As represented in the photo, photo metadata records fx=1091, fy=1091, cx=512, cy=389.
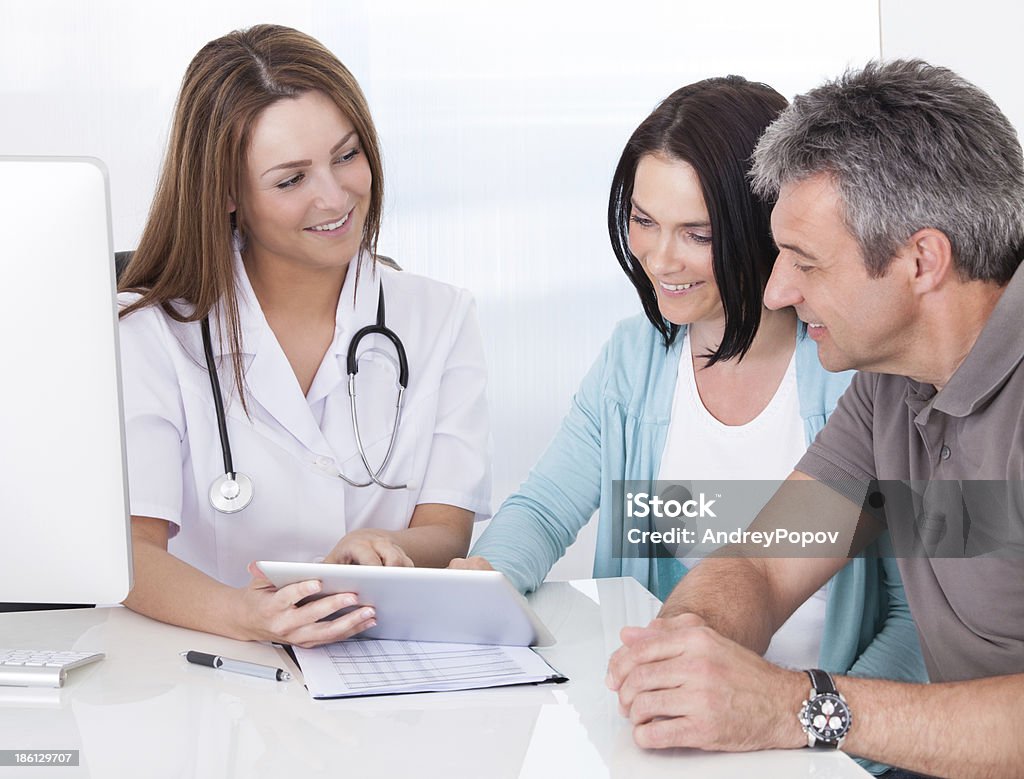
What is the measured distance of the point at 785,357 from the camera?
185 centimetres

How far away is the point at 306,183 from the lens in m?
1.74

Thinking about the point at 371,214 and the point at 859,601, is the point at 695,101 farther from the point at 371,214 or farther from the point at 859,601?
the point at 859,601

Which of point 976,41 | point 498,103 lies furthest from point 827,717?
point 976,41

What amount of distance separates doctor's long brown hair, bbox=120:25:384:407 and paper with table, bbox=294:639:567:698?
0.57 metres

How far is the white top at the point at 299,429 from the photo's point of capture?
65.2 inches

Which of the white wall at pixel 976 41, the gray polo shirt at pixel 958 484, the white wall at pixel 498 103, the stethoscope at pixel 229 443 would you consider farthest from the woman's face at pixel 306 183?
the white wall at pixel 976 41

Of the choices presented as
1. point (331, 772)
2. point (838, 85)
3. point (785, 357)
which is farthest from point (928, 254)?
point (331, 772)

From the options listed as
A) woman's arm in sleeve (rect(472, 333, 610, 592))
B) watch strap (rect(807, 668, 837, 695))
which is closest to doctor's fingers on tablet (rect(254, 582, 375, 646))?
woman's arm in sleeve (rect(472, 333, 610, 592))

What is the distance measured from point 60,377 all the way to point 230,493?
1.96 ft

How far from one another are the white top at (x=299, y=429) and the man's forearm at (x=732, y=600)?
0.54 meters

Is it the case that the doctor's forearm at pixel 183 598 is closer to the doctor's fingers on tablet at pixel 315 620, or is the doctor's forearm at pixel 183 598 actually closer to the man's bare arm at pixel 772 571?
the doctor's fingers on tablet at pixel 315 620

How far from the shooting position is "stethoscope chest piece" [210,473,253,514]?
1.60 metres

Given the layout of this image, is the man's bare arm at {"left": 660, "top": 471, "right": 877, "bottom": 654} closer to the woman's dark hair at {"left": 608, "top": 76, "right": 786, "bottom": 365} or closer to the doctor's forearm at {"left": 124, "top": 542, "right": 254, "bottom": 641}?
the woman's dark hair at {"left": 608, "top": 76, "right": 786, "bottom": 365}

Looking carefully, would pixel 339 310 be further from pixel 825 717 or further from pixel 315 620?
pixel 825 717
